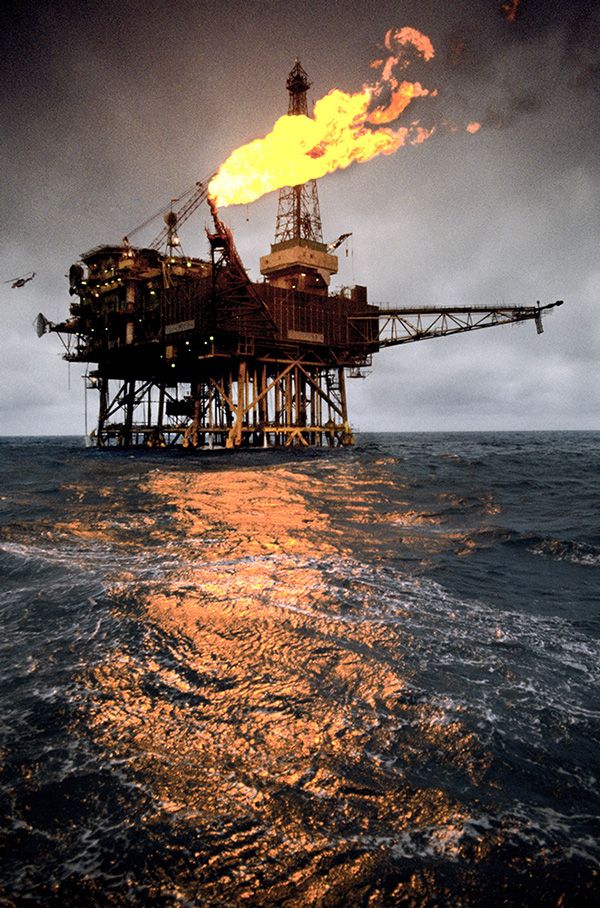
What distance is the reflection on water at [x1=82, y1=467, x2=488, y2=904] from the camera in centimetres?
371

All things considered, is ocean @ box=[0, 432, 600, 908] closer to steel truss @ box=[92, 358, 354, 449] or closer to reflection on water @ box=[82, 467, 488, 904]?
reflection on water @ box=[82, 467, 488, 904]

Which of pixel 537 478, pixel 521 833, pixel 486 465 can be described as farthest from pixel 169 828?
pixel 486 465

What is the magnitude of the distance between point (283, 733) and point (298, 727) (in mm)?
185

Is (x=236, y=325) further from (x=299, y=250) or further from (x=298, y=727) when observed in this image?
(x=298, y=727)

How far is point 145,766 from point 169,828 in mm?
793

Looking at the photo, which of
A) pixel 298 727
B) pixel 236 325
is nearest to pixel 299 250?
pixel 236 325

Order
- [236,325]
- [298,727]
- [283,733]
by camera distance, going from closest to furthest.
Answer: [283,733] → [298,727] → [236,325]

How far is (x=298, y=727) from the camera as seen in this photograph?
5180mm

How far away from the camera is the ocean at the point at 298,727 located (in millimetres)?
3533

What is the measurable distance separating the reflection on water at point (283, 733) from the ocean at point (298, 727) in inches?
0.9

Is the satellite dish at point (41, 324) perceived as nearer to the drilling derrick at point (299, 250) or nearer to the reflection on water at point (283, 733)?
the drilling derrick at point (299, 250)

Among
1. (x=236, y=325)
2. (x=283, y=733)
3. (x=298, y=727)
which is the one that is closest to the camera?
Answer: (x=283, y=733)

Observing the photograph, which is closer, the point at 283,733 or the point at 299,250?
the point at 283,733

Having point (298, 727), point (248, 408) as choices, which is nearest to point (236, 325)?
point (248, 408)
